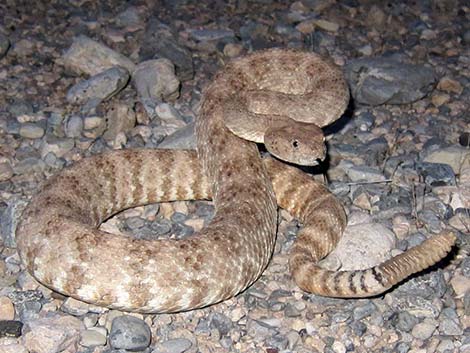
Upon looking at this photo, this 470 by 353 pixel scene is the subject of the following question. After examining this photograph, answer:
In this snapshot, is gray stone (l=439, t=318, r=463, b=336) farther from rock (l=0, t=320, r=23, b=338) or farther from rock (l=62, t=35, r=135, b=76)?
rock (l=62, t=35, r=135, b=76)

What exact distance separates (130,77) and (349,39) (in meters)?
3.57

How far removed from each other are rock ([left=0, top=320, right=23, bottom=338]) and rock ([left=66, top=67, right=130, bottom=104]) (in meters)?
4.17

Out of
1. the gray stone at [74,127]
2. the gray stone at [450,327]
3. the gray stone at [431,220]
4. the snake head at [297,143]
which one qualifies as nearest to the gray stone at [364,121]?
the snake head at [297,143]

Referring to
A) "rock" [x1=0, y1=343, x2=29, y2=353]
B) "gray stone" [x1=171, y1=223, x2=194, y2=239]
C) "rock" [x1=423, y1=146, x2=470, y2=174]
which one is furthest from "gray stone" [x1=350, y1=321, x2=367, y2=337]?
"rock" [x1=423, y1=146, x2=470, y2=174]

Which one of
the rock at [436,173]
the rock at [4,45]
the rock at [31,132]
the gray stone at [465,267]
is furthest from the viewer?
→ the rock at [4,45]

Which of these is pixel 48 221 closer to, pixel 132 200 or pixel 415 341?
pixel 132 200

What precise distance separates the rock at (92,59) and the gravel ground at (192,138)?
0.07 feet

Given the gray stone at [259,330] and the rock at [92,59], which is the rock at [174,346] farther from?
the rock at [92,59]

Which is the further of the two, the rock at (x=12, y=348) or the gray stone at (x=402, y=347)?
the gray stone at (x=402, y=347)

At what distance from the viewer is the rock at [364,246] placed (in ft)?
24.9

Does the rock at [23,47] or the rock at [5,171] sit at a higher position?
the rock at [5,171]

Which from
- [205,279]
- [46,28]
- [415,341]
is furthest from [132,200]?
[46,28]

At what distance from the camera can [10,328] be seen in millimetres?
6742

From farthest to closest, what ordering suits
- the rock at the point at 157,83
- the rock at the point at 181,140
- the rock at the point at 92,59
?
the rock at the point at 92,59, the rock at the point at 157,83, the rock at the point at 181,140
